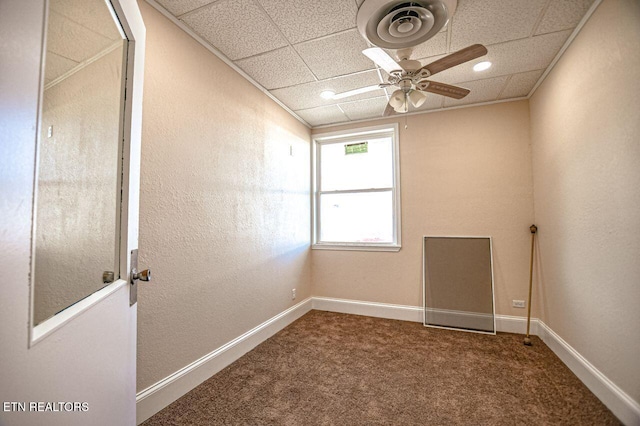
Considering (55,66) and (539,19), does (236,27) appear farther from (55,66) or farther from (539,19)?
(539,19)

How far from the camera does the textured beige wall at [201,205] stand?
1.76 m

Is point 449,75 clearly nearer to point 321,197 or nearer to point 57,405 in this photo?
point 321,197

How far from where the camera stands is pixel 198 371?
2.05m

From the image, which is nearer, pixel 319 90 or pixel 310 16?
pixel 310 16

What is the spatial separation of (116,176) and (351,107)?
2.90m

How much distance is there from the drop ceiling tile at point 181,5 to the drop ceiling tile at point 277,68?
61cm

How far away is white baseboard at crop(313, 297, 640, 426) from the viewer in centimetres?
165

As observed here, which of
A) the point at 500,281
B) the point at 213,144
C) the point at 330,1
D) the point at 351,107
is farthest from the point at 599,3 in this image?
the point at 213,144

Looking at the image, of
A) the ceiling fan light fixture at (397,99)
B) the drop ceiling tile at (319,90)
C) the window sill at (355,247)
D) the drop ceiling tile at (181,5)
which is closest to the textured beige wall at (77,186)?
the drop ceiling tile at (181,5)

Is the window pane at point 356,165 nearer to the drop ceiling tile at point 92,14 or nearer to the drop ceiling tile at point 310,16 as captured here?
the drop ceiling tile at point 310,16

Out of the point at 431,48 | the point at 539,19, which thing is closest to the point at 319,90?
the point at 431,48

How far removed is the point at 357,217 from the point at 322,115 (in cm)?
149

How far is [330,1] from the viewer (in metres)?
1.76

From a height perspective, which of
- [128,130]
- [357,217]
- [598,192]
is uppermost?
[128,130]
